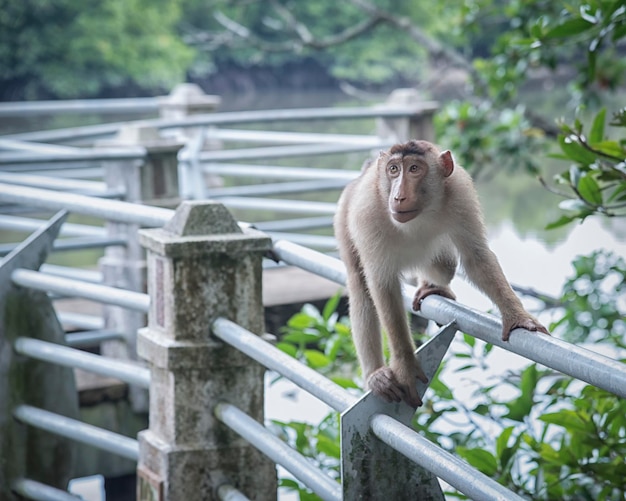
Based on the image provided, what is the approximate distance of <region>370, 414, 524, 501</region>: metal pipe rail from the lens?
1881mm

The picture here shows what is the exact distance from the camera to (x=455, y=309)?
2.24 metres

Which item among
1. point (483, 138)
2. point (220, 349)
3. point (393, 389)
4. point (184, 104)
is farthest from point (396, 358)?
point (184, 104)

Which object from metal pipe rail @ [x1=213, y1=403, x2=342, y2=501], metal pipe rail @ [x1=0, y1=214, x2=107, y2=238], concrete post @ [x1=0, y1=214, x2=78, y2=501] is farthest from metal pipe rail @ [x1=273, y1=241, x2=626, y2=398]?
metal pipe rail @ [x1=0, y1=214, x2=107, y2=238]

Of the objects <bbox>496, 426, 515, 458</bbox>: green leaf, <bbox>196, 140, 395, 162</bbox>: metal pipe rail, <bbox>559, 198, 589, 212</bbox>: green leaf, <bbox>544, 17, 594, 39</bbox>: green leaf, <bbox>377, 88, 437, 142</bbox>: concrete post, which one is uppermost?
<bbox>544, 17, 594, 39</bbox>: green leaf

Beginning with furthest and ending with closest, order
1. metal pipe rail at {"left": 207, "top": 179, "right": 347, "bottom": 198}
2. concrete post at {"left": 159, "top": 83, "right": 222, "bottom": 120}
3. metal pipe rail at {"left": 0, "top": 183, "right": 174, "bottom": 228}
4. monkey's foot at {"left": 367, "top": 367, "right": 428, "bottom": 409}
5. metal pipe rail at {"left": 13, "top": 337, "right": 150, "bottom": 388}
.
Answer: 1. concrete post at {"left": 159, "top": 83, "right": 222, "bottom": 120}
2. metal pipe rail at {"left": 207, "top": 179, "right": 347, "bottom": 198}
3. metal pipe rail at {"left": 13, "top": 337, "right": 150, "bottom": 388}
4. metal pipe rail at {"left": 0, "top": 183, "right": 174, "bottom": 228}
5. monkey's foot at {"left": 367, "top": 367, "right": 428, "bottom": 409}

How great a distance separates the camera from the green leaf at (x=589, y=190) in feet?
9.70

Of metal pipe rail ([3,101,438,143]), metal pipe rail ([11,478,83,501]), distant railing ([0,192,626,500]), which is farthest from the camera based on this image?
metal pipe rail ([3,101,438,143])

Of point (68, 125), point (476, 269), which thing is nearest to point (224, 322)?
point (476, 269)

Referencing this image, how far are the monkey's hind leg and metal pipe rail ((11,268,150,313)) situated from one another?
85 centimetres

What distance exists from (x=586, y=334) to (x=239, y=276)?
1522 mm

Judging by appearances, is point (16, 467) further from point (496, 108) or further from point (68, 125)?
point (68, 125)

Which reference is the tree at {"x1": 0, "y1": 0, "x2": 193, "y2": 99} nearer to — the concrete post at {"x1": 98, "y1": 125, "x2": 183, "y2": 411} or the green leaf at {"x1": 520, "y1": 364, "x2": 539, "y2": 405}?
the concrete post at {"x1": 98, "y1": 125, "x2": 183, "y2": 411}

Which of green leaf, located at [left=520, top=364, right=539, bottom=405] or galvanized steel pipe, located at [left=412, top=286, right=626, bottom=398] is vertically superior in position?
galvanized steel pipe, located at [left=412, top=286, right=626, bottom=398]

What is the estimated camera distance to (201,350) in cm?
317
